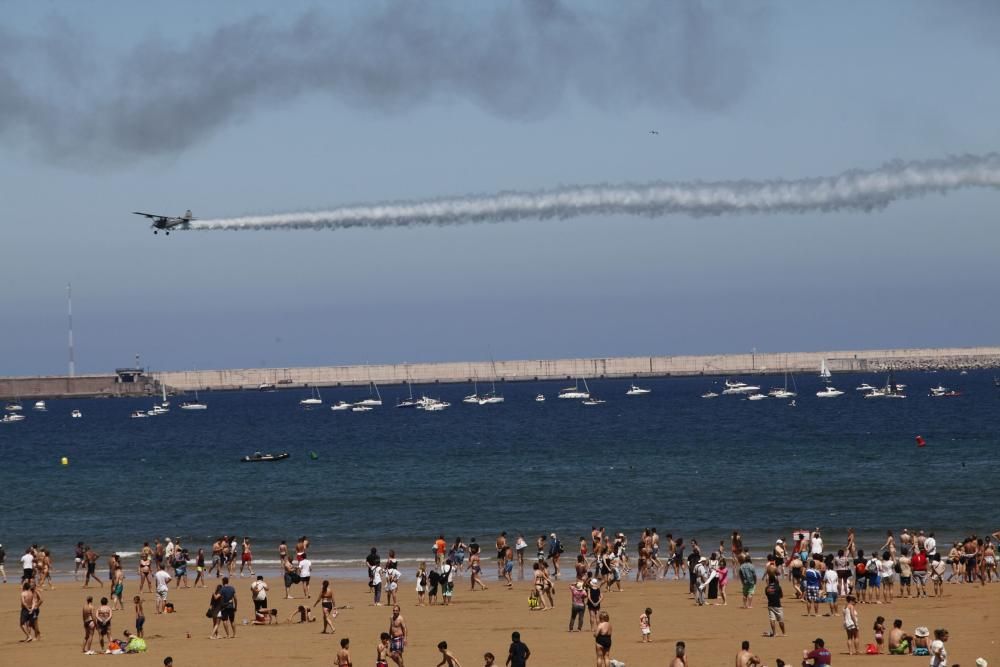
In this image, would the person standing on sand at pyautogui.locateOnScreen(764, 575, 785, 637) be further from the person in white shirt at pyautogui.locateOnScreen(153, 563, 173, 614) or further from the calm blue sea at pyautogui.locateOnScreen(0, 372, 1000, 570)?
the calm blue sea at pyautogui.locateOnScreen(0, 372, 1000, 570)

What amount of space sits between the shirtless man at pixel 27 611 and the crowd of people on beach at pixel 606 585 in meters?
0.02

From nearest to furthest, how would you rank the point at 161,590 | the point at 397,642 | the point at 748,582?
the point at 397,642 < the point at 748,582 < the point at 161,590

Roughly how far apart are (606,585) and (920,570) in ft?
29.4

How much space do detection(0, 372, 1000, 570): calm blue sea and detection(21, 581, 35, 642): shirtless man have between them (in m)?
17.8

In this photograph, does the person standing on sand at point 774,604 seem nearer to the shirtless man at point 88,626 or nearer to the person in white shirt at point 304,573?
the person in white shirt at point 304,573

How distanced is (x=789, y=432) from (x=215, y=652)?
331 feet

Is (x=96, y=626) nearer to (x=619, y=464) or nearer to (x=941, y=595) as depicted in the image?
(x=941, y=595)

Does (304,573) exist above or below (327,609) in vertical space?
above

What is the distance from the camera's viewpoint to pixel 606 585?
39094 mm

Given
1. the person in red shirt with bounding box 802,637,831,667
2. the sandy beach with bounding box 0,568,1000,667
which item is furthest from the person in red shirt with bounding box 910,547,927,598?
the person in red shirt with bounding box 802,637,831,667

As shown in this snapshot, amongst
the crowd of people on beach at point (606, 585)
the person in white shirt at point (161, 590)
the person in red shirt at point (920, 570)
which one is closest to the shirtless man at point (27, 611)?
the crowd of people on beach at point (606, 585)

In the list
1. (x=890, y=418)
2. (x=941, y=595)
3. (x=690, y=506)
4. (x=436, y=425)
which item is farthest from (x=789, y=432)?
(x=941, y=595)

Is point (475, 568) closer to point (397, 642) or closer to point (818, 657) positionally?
point (397, 642)

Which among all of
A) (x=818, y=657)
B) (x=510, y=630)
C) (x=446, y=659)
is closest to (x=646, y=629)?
(x=510, y=630)
